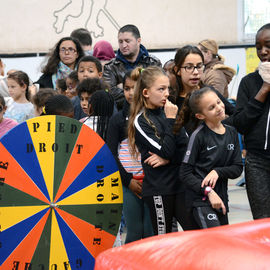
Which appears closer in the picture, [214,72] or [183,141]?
[183,141]

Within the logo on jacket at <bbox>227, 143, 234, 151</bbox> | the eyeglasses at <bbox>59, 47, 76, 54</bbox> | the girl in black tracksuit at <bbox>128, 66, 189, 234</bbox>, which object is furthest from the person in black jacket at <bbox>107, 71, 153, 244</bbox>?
the eyeglasses at <bbox>59, 47, 76, 54</bbox>

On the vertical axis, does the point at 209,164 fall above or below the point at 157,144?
below

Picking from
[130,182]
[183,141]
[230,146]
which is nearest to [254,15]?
[130,182]

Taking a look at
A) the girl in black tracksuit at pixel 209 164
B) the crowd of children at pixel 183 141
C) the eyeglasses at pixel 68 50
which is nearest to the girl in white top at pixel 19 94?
the eyeglasses at pixel 68 50

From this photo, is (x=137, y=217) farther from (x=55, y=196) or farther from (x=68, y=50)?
(x=68, y=50)

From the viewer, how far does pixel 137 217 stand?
13.9 feet

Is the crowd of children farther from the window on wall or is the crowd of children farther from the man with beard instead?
the window on wall

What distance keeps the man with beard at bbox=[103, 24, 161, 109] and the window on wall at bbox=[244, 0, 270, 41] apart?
7242 millimetres

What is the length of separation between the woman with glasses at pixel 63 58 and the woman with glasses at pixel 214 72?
1.44m

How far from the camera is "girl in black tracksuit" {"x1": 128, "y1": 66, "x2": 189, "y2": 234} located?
380 cm

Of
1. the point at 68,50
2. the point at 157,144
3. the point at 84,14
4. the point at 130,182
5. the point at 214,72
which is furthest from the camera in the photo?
the point at 84,14

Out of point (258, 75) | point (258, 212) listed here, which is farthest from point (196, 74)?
point (258, 212)

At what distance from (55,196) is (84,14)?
30.1ft

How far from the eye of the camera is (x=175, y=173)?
3.88m
